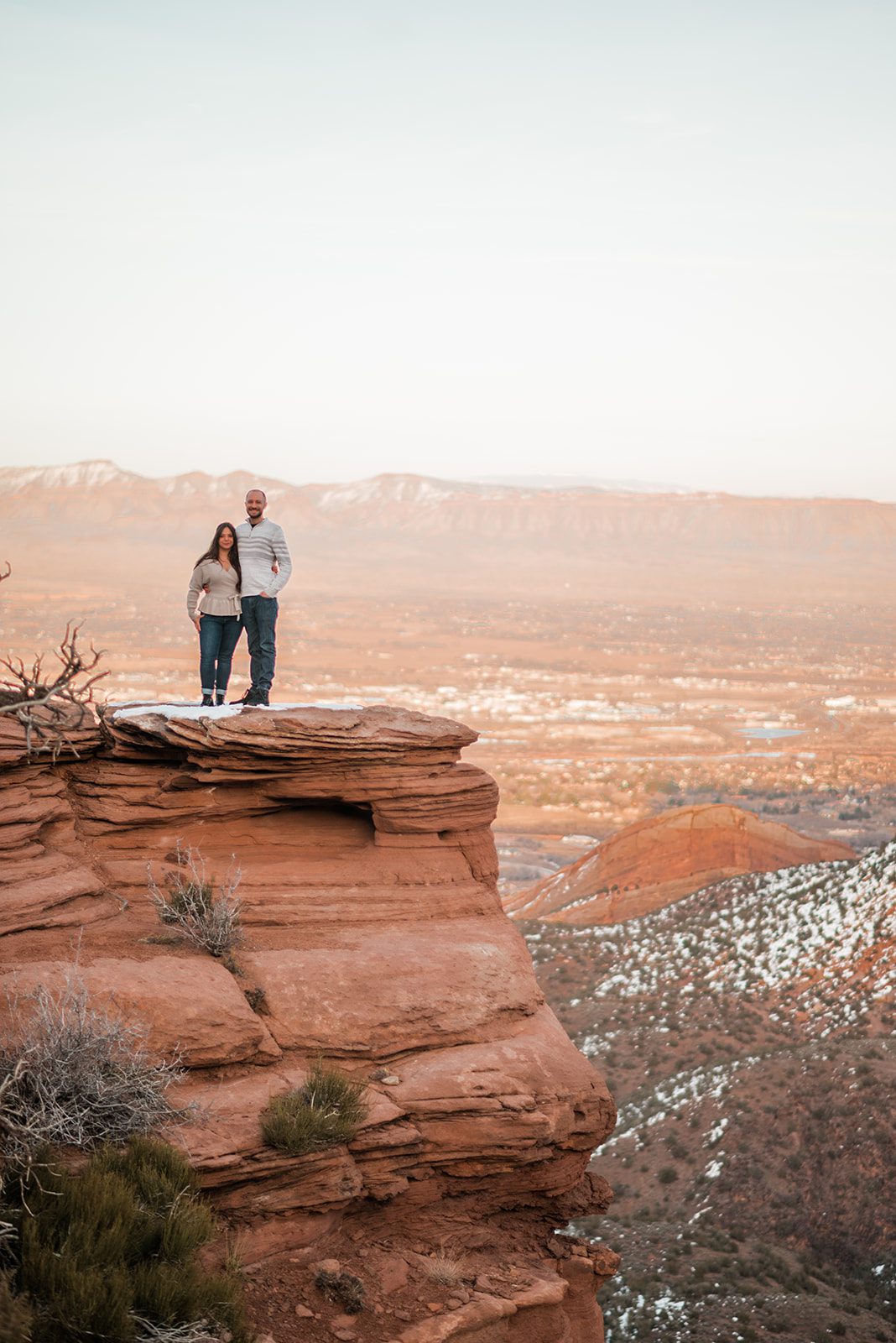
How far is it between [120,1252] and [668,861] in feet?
99.4

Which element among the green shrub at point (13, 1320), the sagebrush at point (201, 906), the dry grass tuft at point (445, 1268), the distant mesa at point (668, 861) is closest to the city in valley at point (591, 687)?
the distant mesa at point (668, 861)

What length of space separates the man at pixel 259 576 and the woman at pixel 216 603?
0.31 feet

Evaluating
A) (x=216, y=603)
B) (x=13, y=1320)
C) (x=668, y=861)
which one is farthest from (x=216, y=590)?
(x=668, y=861)

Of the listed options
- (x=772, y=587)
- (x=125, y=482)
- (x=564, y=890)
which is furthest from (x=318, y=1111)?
(x=125, y=482)

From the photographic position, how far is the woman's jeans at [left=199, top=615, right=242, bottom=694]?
10.8 meters

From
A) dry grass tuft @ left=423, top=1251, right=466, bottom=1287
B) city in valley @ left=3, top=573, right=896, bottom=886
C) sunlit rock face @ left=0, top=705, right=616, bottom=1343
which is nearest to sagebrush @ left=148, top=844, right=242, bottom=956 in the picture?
sunlit rock face @ left=0, top=705, right=616, bottom=1343

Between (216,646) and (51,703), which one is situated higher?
(216,646)

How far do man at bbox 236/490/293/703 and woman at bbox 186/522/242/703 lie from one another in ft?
0.31

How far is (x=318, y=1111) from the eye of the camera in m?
7.59

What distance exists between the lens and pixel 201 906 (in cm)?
894

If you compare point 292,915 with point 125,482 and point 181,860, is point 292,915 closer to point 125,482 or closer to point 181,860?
point 181,860

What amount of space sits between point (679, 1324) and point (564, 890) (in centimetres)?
2251

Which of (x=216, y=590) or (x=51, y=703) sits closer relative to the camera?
(x=51, y=703)

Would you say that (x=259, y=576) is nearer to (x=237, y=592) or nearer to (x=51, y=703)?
(x=237, y=592)
